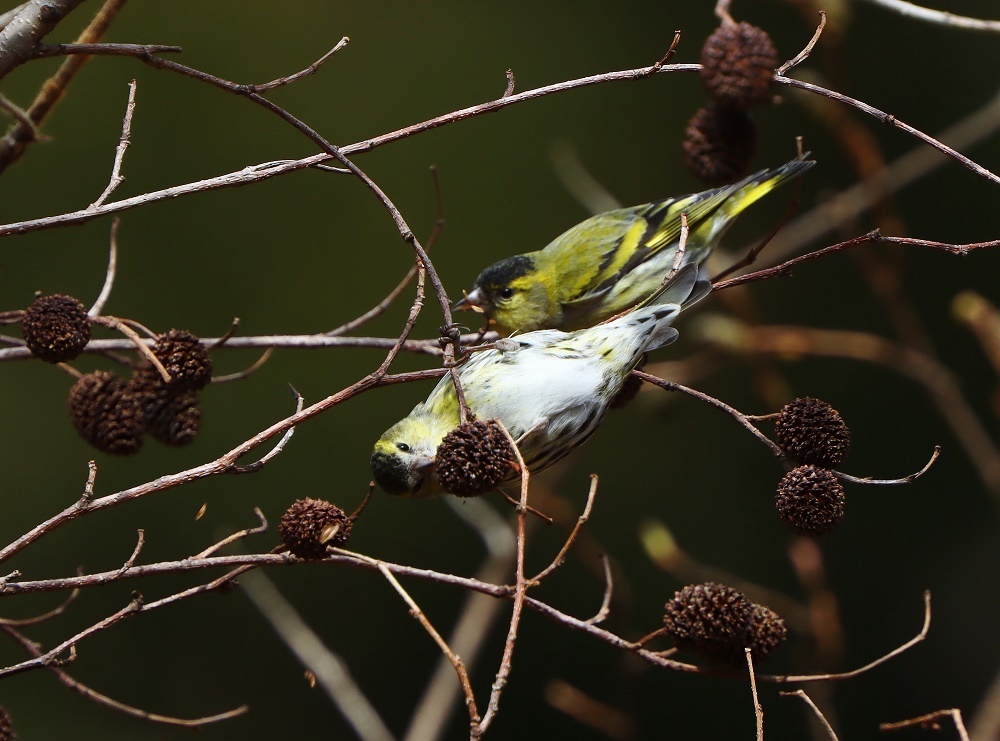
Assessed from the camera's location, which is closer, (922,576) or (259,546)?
(259,546)

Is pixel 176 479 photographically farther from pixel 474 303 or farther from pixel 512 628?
pixel 474 303

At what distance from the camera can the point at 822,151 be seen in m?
3.98

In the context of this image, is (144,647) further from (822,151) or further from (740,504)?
(822,151)

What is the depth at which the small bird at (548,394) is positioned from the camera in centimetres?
131

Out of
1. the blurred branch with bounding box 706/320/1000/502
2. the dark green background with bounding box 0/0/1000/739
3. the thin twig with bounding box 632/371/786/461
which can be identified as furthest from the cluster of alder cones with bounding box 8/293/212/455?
the dark green background with bounding box 0/0/1000/739

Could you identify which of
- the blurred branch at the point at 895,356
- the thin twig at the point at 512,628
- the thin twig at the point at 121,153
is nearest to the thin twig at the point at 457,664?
the thin twig at the point at 512,628

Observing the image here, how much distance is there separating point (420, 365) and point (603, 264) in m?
1.68

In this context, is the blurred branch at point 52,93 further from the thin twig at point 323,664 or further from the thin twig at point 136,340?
the thin twig at point 323,664

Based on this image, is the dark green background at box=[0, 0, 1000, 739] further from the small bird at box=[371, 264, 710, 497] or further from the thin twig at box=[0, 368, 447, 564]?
the thin twig at box=[0, 368, 447, 564]

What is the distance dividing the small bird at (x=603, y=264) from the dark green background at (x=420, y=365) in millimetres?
1294

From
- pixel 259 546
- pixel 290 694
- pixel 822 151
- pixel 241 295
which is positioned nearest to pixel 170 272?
→ pixel 241 295

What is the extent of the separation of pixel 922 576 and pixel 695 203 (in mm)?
2361

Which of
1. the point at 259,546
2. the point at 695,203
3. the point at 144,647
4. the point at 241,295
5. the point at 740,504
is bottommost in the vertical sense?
the point at 740,504

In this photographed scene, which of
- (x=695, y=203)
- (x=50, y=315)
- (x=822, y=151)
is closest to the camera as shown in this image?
(x=50, y=315)
